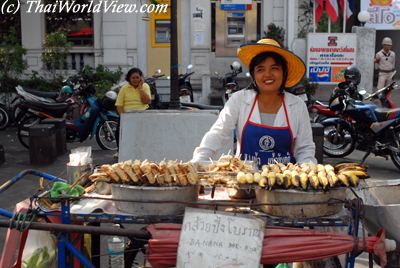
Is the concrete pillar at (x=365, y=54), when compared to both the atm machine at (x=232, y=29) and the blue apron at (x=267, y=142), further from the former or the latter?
the blue apron at (x=267, y=142)

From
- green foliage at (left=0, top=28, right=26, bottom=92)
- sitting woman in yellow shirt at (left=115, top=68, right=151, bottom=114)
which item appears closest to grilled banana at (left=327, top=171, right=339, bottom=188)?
sitting woman in yellow shirt at (left=115, top=68, right=151, bottom=114)

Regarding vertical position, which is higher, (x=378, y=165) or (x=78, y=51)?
(x=78, y=51)

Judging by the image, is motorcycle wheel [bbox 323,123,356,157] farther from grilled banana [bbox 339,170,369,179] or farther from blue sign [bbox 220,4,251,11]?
blue sign [bbox 220,4,251,11]

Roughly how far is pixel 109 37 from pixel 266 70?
11.7 meters

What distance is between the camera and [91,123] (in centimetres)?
975

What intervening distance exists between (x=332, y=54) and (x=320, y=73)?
0.54m

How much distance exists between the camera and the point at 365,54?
14453 mm

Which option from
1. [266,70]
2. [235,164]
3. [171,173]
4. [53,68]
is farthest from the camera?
[53,68]

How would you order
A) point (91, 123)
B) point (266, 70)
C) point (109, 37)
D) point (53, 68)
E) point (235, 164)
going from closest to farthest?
point (235, 164) → point (266, 70) → point (91, 123) → point (53, 68) → point (109, 37)

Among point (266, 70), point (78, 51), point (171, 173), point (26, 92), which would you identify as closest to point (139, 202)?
point (171, 173)

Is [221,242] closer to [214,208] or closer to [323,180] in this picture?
[214,208]

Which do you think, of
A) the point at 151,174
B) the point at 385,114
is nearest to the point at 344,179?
the point at 151,174

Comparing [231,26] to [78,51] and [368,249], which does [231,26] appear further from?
[368,249]

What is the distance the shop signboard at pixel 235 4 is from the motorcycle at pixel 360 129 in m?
6.06
